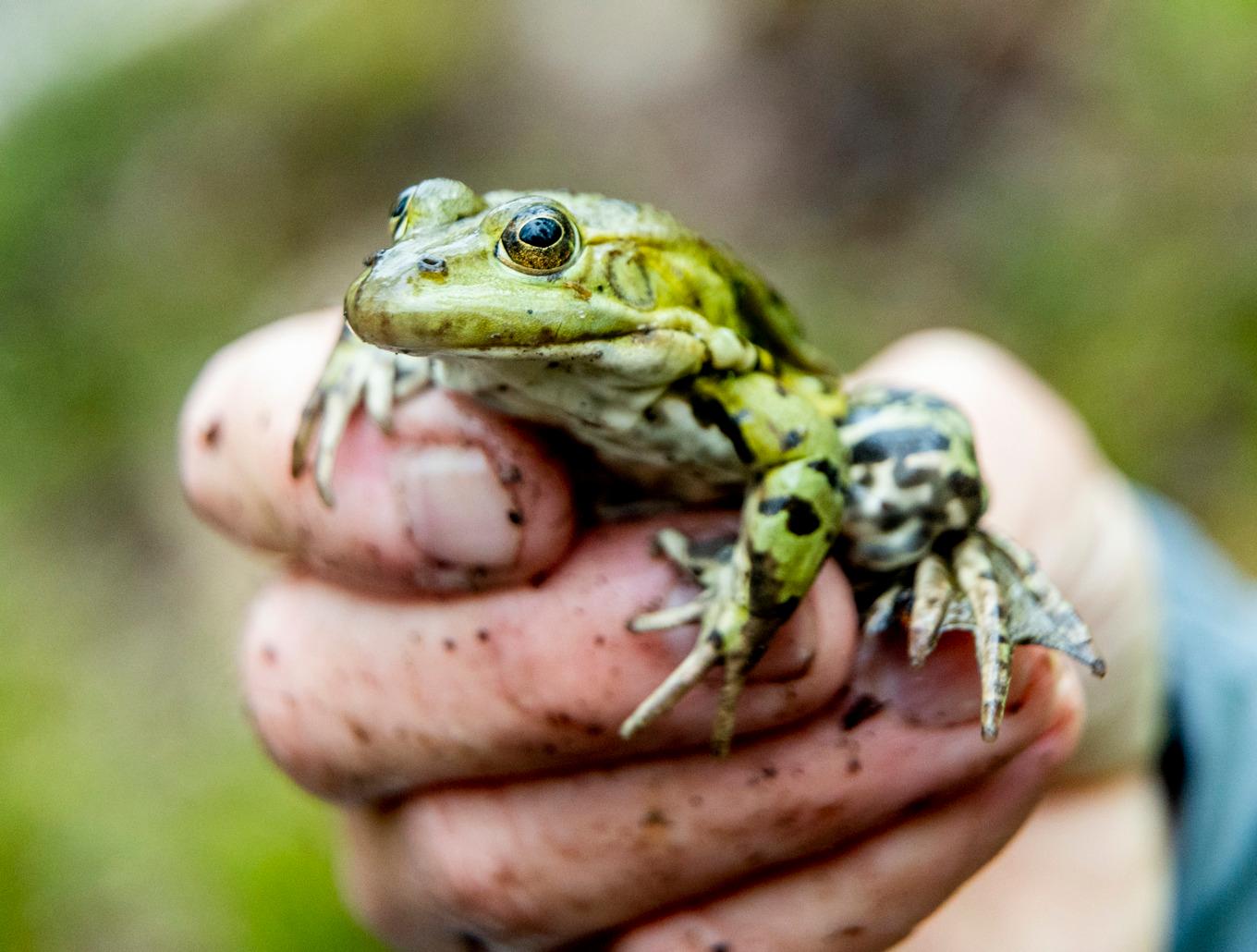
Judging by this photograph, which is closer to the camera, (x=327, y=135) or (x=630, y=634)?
(x=630, y=634)

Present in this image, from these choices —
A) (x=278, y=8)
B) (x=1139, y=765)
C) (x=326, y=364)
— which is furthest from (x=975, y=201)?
(x=326, y=364)

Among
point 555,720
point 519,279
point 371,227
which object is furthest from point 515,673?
point 371,227

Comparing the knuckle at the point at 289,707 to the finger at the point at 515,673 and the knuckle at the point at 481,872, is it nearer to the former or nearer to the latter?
the finger at the point at 515,673

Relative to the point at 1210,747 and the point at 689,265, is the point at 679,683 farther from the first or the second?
the point at 1210,747

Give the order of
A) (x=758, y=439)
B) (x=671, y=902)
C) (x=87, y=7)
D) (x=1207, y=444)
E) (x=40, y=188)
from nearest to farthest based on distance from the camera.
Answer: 1. (x=758, y=439)
2. (x=671, y=902)
3. (x=1207, y=444)
4. (x=40, y=188)
5. (x=87, y=7)

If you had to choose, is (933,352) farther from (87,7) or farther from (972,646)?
(87,7)
